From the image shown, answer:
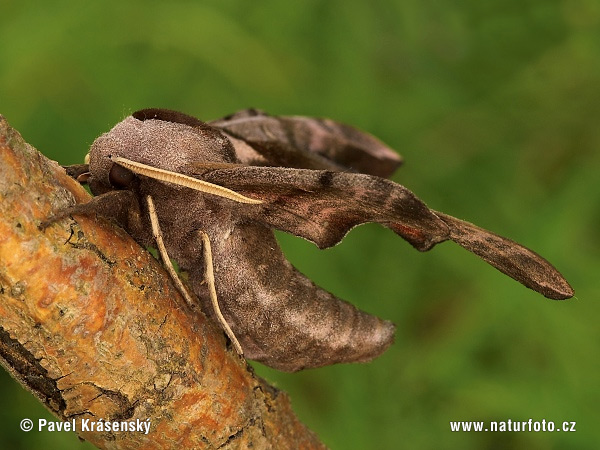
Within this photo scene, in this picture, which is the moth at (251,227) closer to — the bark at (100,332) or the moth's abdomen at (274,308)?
the moth's abdomen at (274,308)

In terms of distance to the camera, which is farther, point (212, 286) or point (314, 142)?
point (314, 142)

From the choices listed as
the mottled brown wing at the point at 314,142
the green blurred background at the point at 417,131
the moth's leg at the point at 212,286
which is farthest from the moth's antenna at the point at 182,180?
the green blurred background at the point at 417,131

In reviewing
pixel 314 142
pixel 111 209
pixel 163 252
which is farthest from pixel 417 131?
pixel 111 209

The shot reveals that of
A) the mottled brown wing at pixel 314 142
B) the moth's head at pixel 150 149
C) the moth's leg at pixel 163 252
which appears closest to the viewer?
the moth's leg at pixel 163 252

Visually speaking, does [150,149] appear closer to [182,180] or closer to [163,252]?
[182,180]

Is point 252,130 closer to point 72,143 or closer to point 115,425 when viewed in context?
point 115,425

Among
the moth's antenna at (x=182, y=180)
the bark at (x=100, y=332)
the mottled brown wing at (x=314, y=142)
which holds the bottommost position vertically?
the bark at (x=100, y=332)
